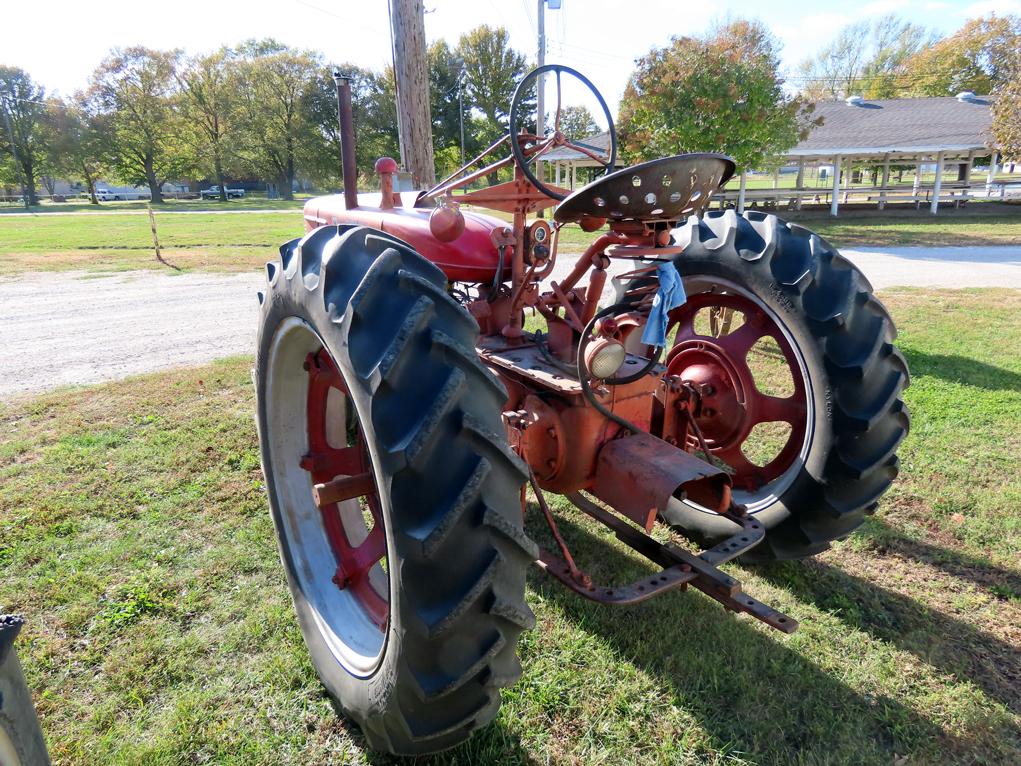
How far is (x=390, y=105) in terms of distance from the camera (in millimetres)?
44469

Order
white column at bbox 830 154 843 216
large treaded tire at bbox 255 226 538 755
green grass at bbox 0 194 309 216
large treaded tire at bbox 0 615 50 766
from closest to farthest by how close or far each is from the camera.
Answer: large treaded tire at bbox 0 615 50 766 < large treaded tire at bbox 255 226 538 755 < white column at bbox 830 154 843 216 < green grass at bbox 0 194 309 216

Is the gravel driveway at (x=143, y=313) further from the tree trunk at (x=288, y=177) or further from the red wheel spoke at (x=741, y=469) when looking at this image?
the tree trunk at (x=288, y=177)

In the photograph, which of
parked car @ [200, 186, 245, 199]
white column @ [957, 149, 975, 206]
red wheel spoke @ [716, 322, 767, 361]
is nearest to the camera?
red wheel spoke @ [716, 322, 767, 361]

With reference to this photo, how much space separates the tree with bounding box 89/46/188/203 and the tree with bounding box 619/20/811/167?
151ft

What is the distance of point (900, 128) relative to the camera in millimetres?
25094

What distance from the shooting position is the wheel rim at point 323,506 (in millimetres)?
2223

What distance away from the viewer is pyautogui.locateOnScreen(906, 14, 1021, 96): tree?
39594 millimetres

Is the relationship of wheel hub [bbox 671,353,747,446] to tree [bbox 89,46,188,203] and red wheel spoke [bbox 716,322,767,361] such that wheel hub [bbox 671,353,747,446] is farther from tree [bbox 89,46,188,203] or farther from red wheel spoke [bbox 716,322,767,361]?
tree [bbox 89,46,188,203]

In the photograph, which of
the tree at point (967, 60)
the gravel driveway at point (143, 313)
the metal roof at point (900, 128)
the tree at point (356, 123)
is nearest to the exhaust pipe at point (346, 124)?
the gravel driveway at point (143, 313)

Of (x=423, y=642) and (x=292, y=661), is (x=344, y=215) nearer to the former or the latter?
(x=292, y=661)

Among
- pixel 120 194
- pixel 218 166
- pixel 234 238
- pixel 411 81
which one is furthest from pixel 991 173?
pixel 120 194

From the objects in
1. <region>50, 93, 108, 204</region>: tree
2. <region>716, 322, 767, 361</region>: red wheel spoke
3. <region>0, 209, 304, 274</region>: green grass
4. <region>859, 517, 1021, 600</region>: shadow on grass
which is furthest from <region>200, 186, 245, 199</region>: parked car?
<region>859, 517, 1021, 600</region>: shadow on grass

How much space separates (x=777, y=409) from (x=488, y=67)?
50.4m

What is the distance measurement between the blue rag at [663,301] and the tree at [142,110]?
2210 inches
